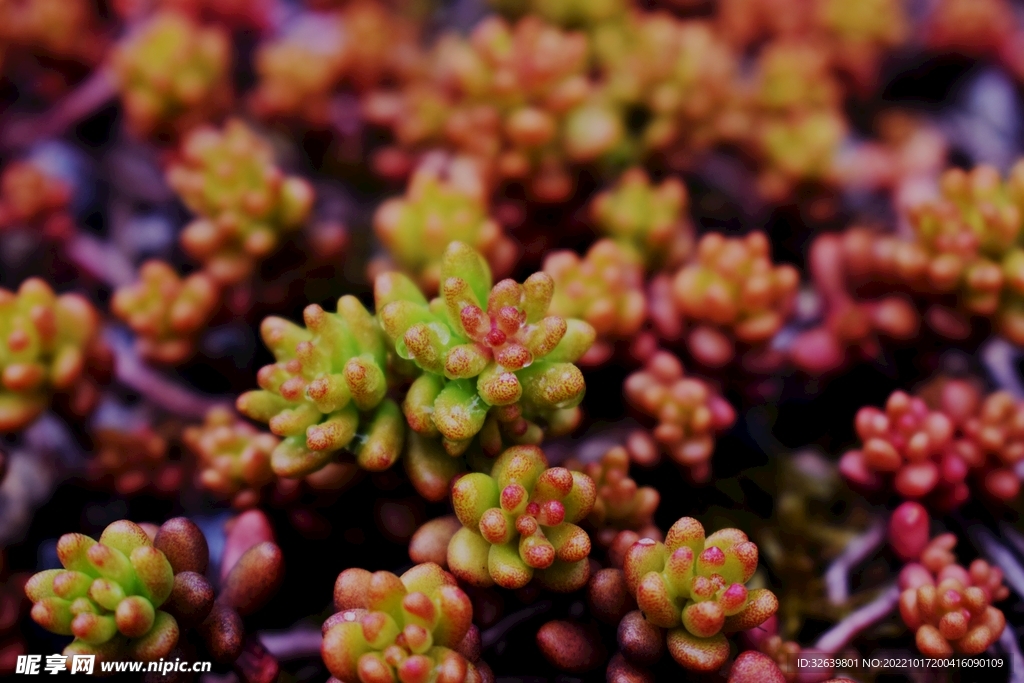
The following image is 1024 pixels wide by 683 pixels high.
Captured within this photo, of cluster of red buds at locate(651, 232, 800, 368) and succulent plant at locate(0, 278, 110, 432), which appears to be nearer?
succulent plant at locate(0, 278, 110, 432)

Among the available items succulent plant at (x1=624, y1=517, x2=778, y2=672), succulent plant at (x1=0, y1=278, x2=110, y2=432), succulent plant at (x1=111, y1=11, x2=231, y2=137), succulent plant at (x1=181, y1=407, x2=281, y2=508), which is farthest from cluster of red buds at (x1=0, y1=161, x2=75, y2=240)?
succulent plant at (x1=624, y1=517, x2=778, y2=672)

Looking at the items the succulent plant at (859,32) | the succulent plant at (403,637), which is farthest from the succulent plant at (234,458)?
the succulent plant at (859,32)

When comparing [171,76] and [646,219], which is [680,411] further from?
[171,76]

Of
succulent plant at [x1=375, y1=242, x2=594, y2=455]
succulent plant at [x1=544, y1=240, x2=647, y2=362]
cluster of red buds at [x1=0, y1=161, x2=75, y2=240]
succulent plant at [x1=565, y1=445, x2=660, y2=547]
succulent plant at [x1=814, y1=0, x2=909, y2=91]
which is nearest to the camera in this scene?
succulent plant at [x1=375, y1=242, x2=594, y2=455]

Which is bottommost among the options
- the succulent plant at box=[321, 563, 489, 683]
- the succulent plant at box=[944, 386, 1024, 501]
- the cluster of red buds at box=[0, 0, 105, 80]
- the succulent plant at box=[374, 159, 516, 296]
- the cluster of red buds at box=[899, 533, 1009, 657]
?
the cluster of red buds at box=[899, 533, 1009, 657]

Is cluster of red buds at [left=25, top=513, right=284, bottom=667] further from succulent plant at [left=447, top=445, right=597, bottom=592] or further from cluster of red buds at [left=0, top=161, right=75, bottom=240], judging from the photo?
cluster of red buds at [left=0, top=161, right=75, bottom=240]

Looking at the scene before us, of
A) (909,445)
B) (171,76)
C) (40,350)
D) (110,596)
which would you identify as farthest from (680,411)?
(171,76)

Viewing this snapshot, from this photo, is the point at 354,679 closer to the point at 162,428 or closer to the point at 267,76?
the point at 162,428

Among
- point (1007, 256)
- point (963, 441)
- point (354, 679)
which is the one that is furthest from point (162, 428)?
point (1007, 256)
